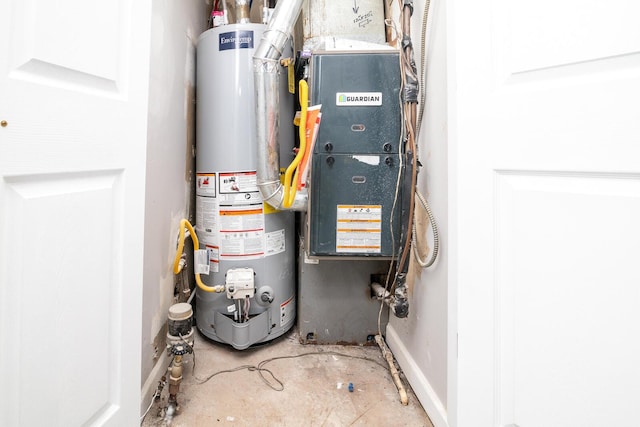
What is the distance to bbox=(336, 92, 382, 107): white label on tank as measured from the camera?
1.06 metres

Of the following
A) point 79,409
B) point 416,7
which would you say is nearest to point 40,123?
point 79,409

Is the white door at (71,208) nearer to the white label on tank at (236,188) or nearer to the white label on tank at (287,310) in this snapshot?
the white label on tank at (236,188)

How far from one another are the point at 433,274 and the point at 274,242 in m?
0.70

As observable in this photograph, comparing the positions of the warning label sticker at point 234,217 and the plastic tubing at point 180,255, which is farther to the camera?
the warning label sticker at point 234,217

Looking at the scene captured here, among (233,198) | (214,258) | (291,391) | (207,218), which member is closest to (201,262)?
(214,258)

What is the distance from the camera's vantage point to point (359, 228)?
3.54 ft

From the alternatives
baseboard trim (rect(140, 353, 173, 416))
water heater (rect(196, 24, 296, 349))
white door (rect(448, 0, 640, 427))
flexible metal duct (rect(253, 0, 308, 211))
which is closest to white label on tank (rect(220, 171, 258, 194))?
water heater (rect(196, 24, 296, 349))

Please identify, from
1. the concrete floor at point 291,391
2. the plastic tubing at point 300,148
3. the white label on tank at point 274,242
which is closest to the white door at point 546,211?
the concrete floor at point 291,391

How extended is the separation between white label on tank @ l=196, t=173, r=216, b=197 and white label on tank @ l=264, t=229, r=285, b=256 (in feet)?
1.01

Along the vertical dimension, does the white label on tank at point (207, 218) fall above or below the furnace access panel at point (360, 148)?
below

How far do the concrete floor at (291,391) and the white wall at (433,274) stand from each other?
102mm

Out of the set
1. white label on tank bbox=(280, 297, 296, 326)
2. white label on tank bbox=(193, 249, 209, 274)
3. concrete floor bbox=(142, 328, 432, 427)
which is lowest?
concrete floor bbox=(142, 328, 432, 427)

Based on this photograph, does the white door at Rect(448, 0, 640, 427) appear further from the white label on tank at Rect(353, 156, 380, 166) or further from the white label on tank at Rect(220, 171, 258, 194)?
the white label on tank at Rect(220, 171, 258, 194)

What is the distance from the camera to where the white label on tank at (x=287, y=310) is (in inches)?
53.4
